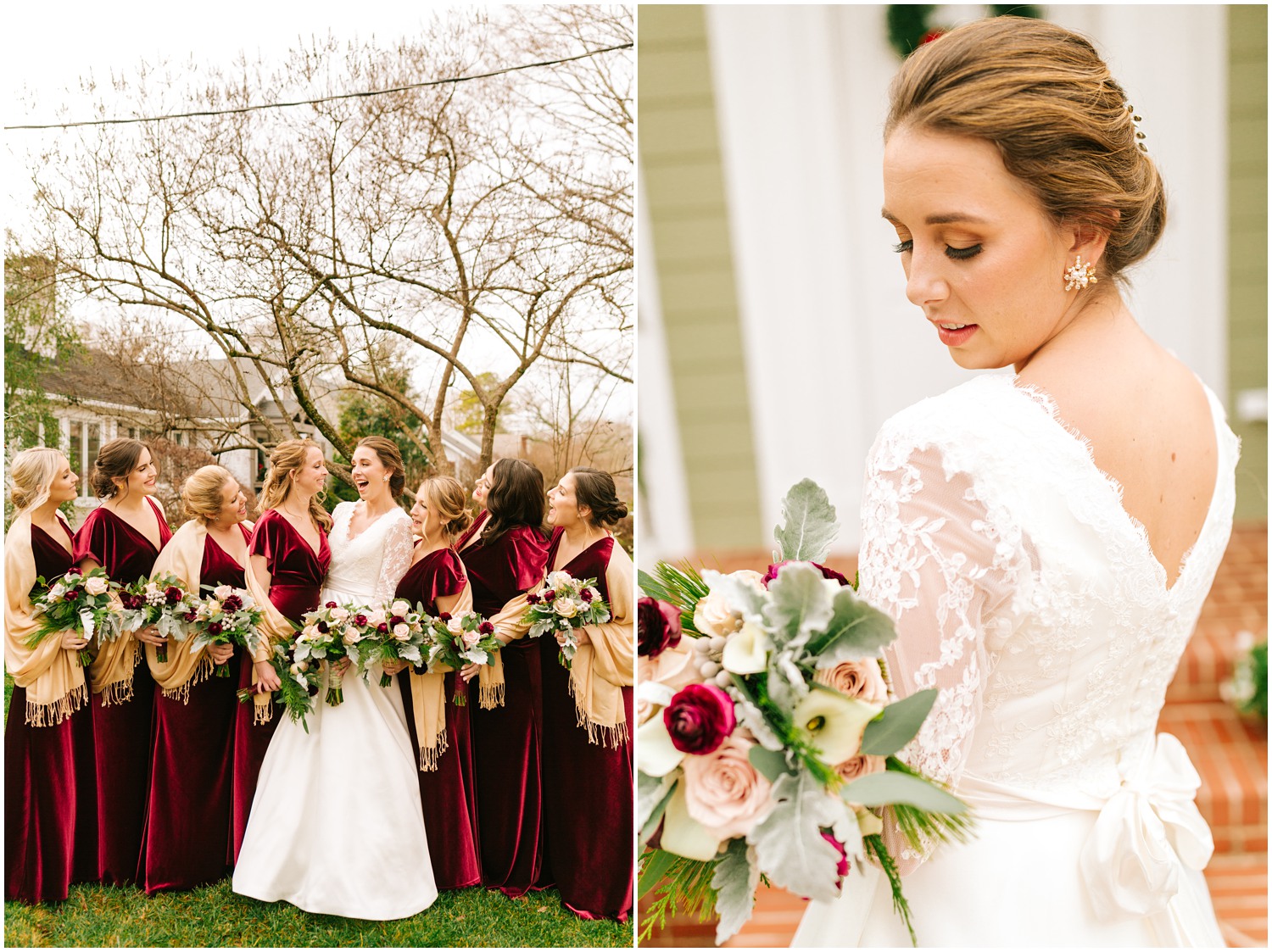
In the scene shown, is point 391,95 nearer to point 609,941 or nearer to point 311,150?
point 311,150

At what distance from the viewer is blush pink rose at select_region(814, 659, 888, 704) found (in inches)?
51.7

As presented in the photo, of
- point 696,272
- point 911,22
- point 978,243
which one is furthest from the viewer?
point 696,272

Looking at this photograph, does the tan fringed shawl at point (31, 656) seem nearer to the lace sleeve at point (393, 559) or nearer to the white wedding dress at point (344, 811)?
the white wedding dress at point (344, 811)

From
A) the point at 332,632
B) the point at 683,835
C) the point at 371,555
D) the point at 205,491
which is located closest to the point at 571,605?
the point at 371,555

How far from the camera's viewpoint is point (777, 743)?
1.29 meters

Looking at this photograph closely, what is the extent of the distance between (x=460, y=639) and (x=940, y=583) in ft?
5.65

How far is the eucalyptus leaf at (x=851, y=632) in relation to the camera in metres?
1.24

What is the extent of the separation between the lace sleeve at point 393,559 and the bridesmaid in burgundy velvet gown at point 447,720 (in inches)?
0.8

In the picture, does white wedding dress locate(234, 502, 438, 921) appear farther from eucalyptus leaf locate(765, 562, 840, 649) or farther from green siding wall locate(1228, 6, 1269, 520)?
green siding wall locate(1228, 6, 1269, 520)

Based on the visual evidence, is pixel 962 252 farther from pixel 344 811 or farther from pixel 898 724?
pixel 344 811

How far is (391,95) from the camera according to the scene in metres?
2.63

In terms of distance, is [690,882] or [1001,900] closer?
[690,882]

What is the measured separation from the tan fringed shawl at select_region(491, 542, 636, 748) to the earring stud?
154 centimetres

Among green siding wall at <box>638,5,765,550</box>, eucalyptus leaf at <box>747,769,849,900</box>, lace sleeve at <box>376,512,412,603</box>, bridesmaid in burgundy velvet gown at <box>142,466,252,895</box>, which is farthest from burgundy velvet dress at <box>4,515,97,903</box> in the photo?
eucalyptus leaf at <box>747,769,849,900</box>
